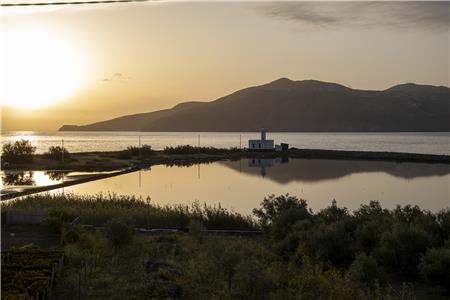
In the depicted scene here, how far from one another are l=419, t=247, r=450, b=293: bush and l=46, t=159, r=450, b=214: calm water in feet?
38.0

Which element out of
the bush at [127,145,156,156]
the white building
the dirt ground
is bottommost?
the dirt ground

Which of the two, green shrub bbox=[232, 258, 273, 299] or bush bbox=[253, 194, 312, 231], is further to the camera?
bush bbox=[253, 194, 312, 231]

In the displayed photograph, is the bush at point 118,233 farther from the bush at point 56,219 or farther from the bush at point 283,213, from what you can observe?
the bush at point 283,213

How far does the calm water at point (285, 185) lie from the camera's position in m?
26.0

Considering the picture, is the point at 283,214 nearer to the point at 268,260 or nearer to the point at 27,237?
the point at 268,260

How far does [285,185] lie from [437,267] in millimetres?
22720

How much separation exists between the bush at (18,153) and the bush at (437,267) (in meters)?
39.1

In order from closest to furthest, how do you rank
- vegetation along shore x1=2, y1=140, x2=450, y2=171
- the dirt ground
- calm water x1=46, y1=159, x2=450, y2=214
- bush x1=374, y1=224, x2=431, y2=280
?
bush x1=374, y1=224, x2=431, y2=280 < the dirt ground < calm water x1=46, y1=159, x2=450, y2=214 < vegetation along shore x1=2, y1=140, x2=450, y2=171

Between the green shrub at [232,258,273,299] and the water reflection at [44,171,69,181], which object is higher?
the green shrub at [232,258,273,299]

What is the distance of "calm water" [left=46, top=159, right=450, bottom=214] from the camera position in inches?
1023

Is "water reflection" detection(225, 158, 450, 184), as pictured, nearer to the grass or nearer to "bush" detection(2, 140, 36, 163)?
"bush" detection(2, 140, 36, 163)

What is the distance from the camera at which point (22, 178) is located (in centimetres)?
3366

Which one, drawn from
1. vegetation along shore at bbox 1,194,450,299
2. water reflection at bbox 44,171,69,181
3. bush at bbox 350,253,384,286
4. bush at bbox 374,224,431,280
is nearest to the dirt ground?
vegetation along shore at bbox 1,194,450,299

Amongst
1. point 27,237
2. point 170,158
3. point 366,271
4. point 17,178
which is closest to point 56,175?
point 17,178
